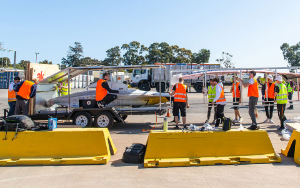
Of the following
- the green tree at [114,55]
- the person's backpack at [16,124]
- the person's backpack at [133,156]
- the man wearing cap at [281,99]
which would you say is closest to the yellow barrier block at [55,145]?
the person's backpack at [16,124]

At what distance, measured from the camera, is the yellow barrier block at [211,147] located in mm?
4754

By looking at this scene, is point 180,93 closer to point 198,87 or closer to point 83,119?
point 83,119

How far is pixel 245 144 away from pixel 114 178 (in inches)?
103

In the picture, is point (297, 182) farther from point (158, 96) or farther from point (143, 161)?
point (158, 96)

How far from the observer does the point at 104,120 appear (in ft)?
26.6

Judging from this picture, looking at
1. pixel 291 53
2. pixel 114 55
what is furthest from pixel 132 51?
pixel 291 53

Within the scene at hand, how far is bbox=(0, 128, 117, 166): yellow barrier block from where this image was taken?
4.92 m

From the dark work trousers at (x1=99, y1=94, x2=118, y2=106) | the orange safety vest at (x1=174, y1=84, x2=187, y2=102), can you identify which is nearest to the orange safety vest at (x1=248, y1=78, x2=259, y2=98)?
the orange safety vest at (x1=174, y1=84, x2=187, y2=102)

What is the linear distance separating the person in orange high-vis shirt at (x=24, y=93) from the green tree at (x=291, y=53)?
65692 millimetres

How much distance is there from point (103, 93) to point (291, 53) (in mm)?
66416

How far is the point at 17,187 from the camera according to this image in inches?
150

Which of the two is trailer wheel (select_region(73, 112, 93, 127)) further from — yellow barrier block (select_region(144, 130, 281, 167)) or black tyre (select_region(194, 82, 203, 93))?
black tyre (select_region(194, 82, 203, 93))

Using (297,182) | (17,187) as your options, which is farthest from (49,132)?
(297,182)

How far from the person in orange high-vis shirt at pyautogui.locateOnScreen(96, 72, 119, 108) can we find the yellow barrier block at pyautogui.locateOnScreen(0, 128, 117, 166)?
3.06 meters
